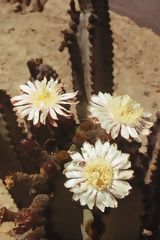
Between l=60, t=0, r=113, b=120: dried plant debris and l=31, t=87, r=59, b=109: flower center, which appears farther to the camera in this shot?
l=60, t=0, r=113, b=120: dried plant debris

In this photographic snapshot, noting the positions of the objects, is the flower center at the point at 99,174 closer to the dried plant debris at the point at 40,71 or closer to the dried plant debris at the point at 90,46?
the dried plant debris at the point at 40,71

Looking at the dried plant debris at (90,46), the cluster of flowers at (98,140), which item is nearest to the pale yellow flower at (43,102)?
the cluster of flowers at (98,140)

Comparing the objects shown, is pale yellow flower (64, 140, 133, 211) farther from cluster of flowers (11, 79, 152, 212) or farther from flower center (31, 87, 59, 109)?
flower center (31, 87, 59, 109)

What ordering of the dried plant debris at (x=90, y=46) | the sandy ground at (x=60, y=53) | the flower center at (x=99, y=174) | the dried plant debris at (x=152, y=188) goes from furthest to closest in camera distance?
the sandy ground at (x=60, y=53) < the dried plant debris at (x=90, y=46) < the dried plant debris at (x=152, y=188) < the flower center at (x=99, y=174)

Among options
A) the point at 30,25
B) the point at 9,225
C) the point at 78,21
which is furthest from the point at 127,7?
the point at 9,225

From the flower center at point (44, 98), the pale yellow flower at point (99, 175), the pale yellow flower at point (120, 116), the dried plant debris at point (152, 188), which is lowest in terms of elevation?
the dried plant debris at point (152, 188)

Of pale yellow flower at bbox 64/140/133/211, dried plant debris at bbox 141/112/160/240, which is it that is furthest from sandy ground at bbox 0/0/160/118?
pale yellow flower at bbox 64/140/133/211

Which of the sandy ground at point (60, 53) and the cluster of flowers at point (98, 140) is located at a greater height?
the cluster of flowers at point (98, 140)
